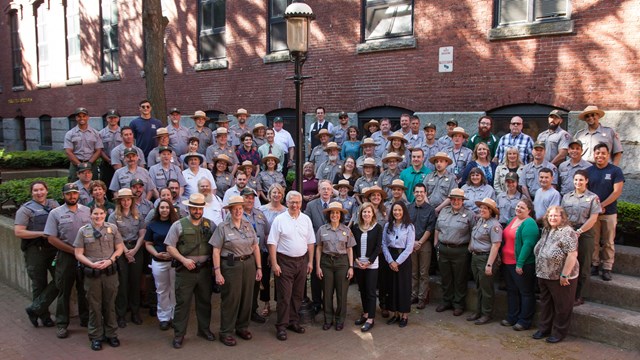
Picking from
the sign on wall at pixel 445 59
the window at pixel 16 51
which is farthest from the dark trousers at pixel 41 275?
the window at pixel 16 51

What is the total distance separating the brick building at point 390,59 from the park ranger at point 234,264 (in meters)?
6.27

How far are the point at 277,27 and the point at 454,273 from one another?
979 cm

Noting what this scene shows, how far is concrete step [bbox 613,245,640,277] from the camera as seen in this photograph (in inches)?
304

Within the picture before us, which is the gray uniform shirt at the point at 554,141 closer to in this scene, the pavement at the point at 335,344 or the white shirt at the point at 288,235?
the pavement at the point at 335,344

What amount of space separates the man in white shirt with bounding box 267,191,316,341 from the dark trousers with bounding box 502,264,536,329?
103 inches

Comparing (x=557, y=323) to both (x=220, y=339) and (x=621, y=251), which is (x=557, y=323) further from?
(x=220, y=339)

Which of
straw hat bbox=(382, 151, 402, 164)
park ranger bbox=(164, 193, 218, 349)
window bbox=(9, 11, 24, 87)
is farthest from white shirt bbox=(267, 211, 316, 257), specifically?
window bbox=(9, 11, 24, 87)

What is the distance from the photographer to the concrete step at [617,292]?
7.16 metres

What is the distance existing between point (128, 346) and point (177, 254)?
131 cm

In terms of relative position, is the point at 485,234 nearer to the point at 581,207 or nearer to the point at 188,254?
the point at 581,207

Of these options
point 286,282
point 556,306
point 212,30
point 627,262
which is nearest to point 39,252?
point 286,282

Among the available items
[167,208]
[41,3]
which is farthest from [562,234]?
[41,3]

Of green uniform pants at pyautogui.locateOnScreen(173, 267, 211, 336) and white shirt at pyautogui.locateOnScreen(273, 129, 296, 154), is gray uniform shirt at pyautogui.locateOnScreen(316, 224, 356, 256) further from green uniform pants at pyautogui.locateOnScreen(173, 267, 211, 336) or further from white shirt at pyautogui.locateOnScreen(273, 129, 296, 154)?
white shirt at pyautogui.locateOnScreen(273, 129, 296, 154)

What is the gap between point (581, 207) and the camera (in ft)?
23.5
